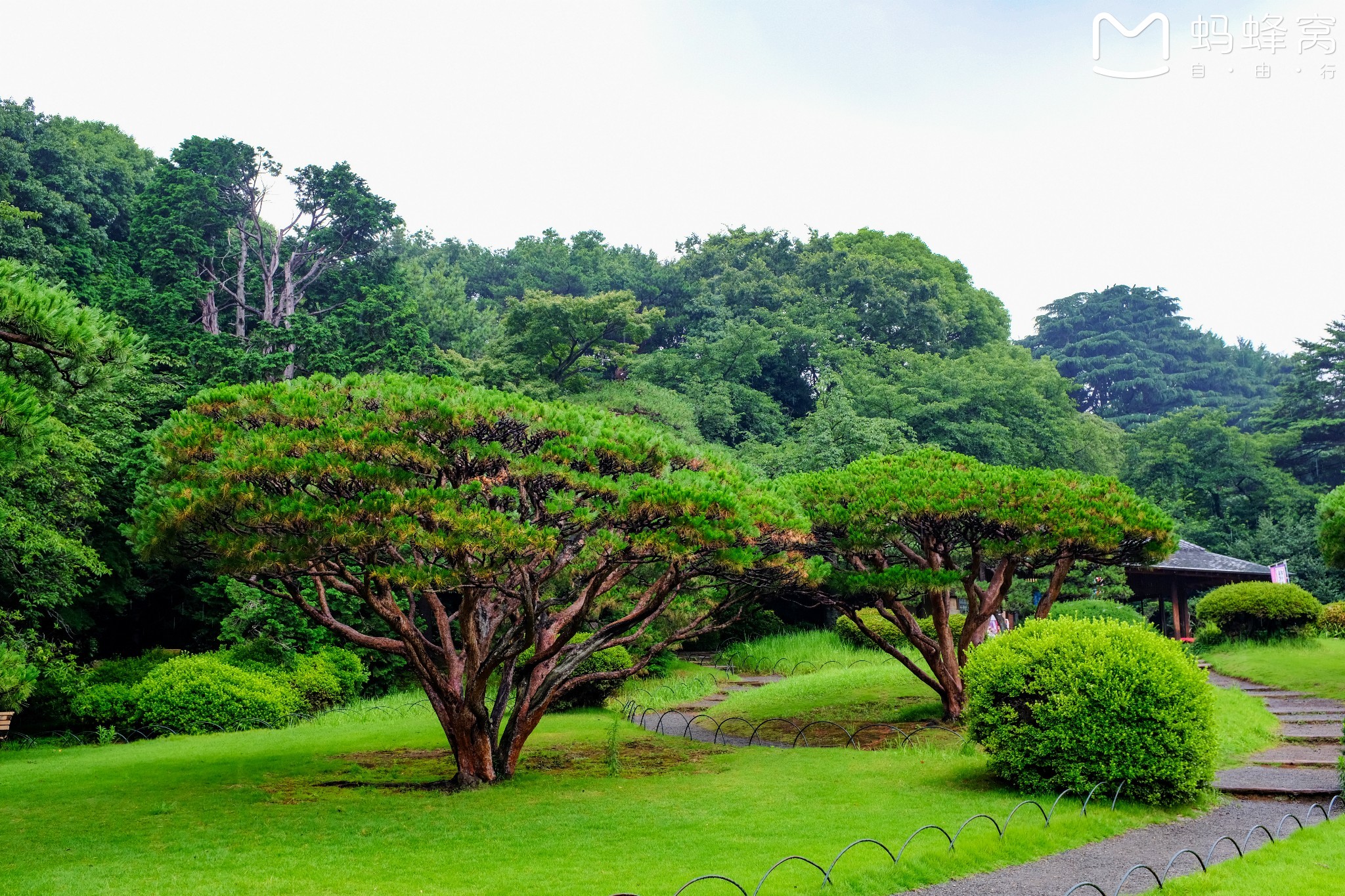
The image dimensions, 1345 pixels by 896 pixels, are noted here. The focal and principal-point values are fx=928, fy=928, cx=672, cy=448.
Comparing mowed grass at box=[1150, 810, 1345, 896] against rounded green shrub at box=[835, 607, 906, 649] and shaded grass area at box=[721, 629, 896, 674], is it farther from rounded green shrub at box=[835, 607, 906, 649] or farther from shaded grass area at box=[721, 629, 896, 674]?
rounded green shrub at box=[835, 607, 906, 649]

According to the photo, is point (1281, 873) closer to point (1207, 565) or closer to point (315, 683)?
point (315, 683)

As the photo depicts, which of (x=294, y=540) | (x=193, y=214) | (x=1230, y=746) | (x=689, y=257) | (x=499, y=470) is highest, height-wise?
(x=689, y=257)

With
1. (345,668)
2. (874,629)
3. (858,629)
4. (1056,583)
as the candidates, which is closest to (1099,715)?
(1056,583)

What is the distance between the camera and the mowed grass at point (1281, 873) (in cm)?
592

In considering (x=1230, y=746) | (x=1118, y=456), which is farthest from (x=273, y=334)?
(x=1118, y=456)

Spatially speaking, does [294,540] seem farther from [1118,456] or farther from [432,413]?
[1118,456]

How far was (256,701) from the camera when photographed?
52.9ft

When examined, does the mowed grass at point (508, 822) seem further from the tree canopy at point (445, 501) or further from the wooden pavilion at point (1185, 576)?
the wooden pavilion at point (1185, 576)

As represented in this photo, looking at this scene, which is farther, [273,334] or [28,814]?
[273,334]

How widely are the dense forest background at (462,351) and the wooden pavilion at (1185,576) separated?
5368mm

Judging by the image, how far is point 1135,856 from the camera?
689 centimetres

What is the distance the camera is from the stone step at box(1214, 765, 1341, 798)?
8.78m

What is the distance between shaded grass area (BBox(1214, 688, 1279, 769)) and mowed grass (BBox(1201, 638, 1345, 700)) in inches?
86.6

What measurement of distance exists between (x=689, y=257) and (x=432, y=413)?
107 ft
